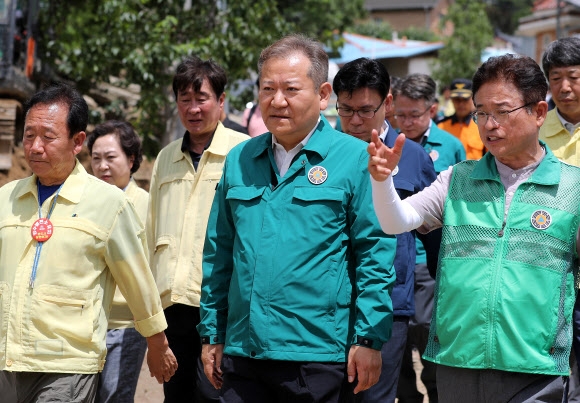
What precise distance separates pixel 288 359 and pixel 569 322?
47.5 inches

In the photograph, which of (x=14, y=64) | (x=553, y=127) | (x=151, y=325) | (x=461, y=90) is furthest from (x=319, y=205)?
(x=14, y=64)

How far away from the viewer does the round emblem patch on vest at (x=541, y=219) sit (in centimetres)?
375

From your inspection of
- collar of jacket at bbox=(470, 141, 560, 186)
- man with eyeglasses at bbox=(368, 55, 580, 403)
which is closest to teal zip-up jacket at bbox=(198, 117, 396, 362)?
man with eyeglasses at bbox=(368, 55, 580, 403)

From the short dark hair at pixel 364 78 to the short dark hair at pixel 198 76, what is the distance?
82 cm

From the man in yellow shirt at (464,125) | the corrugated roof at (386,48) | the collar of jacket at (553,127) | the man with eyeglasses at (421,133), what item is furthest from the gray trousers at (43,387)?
the corrugated roof at (386,48)

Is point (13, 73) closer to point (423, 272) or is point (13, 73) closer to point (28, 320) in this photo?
point (423, 272)

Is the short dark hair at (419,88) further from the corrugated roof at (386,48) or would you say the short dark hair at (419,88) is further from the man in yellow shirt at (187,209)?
the corrugated roof at (386,48)

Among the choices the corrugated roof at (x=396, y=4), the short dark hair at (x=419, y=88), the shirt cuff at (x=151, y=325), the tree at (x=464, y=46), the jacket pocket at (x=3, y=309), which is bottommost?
the shirt cuff at (x=151, y=325)

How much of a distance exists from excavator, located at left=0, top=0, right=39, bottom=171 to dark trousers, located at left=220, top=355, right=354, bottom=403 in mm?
9010

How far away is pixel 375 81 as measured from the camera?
5145mm

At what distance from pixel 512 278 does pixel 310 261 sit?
2.74 ft

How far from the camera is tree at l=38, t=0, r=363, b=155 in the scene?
11.0 meters

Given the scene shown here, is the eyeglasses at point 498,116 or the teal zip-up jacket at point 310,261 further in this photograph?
the eyeglasses at point 498,116

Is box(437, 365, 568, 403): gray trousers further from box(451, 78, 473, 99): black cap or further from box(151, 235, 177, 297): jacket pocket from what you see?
box(451, 78, 473, 99): black cap
